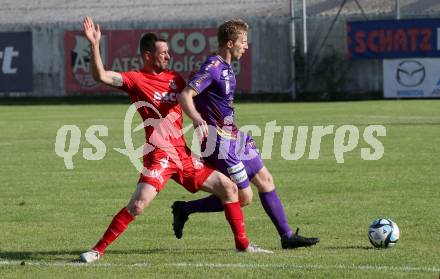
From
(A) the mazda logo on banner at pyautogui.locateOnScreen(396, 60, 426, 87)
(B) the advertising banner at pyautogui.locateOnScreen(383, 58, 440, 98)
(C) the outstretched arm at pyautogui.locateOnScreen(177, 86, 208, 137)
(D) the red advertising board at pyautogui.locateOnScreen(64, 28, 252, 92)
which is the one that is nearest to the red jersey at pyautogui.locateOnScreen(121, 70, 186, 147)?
(C) the outstretched arm at pyautogui.locateOnScreen(177, 86, 208, 137)

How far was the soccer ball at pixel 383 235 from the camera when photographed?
9781 millimetres

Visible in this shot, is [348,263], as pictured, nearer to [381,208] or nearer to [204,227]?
[204,227]

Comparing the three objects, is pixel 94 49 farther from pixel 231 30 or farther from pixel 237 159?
pixel 237 159

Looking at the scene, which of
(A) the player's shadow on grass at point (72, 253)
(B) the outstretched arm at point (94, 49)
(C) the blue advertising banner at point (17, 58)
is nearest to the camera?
(B) the outstretched arm at point (94, 49)

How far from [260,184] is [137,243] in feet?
4.49

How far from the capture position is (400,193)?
45.9 ft

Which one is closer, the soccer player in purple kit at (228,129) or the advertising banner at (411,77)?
the soccer player in purple kit at (228,129)

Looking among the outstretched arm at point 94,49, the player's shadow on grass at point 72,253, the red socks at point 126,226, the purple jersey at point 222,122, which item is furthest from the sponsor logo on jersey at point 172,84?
the player's shadow on grass at point 72,253

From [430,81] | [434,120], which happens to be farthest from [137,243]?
[430,81]

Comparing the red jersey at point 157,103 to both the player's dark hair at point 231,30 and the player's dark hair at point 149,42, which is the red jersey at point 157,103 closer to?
the player's dark hair at point 149,42

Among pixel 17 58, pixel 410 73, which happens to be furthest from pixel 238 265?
pixel 17 58

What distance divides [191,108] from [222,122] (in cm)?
72

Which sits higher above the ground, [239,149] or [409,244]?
[239,149]

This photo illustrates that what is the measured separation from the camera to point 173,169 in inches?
372
